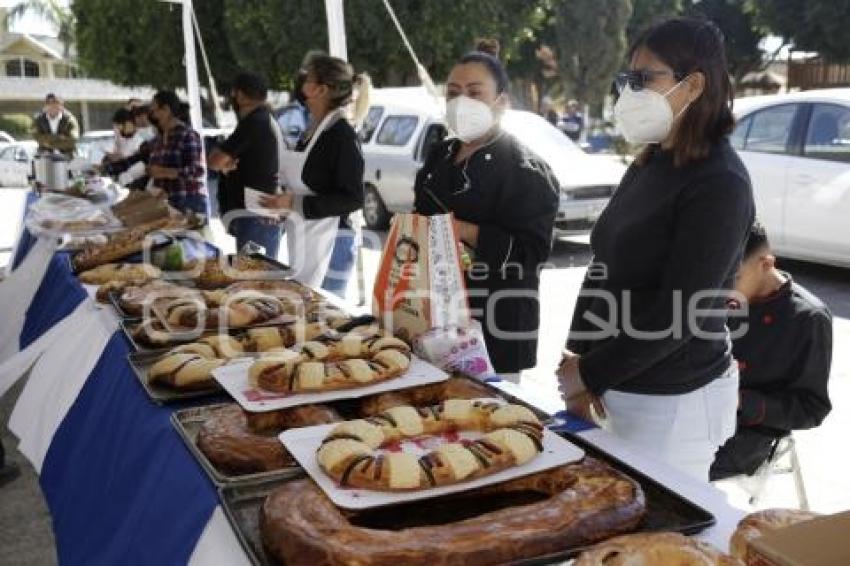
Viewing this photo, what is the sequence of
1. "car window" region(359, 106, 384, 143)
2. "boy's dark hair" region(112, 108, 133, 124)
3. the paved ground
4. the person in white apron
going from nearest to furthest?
the paved ground < the person in white apron < "boy's dark hair" region(112, 108, 133, 124) < "car window" region(359, 106, 384, 143)

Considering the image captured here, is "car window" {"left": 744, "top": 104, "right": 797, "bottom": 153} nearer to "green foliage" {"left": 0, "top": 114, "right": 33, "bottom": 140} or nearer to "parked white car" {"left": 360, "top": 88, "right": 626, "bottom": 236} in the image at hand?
"parked white car" {"left": 360, "top": 88, "right": 626, "bottom": 236}

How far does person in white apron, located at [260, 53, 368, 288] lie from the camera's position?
3664 mm

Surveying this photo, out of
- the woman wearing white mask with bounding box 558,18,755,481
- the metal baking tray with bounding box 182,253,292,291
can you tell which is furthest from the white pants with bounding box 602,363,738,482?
the metal baking tray with bounding box 182,253,292,291

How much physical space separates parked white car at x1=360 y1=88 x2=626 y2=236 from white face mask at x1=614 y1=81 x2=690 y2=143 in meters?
5.95

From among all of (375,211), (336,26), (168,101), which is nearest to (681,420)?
(336,26)

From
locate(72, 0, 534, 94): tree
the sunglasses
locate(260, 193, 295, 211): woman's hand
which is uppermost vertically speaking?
locate(72, 0, 534, 94): tree

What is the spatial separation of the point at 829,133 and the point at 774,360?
4.85 meters

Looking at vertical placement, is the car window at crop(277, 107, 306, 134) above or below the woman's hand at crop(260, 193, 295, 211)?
above

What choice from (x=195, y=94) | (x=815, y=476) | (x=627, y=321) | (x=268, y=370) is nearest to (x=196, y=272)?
(x=268, y=370)

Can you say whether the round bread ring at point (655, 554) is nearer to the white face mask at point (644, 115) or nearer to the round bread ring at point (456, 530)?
the round bread ring at point (456, 530)

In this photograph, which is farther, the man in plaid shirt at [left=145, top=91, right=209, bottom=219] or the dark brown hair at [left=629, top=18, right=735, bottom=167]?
the man in plaid shirt at [left=145, top=91, right=209, bottom=219]

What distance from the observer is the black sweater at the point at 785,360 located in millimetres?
2354

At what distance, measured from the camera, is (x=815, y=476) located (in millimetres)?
3381

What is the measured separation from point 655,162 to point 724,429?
2.05ft
